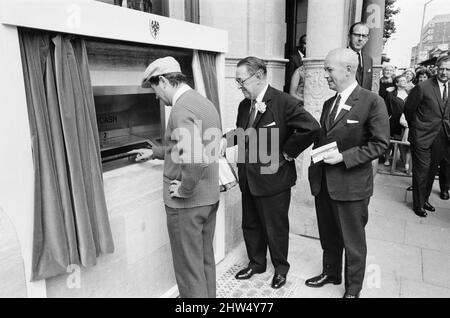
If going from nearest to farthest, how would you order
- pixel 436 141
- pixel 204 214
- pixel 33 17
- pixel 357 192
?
pixel 33 17, pixel 204 214, pixel 357 192, pixel 436 141

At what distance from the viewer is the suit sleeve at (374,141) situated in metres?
2.70

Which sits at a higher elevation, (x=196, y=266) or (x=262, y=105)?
(x=262, y=105)

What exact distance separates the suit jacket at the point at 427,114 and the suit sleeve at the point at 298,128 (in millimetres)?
2842

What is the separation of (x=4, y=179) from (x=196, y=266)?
4.40 ft

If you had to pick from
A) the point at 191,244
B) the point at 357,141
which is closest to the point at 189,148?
the point at 191,244

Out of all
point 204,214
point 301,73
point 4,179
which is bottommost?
point 204,214

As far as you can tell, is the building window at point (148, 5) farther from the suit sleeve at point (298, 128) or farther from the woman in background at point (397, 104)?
the woman in background at point (397, 104)

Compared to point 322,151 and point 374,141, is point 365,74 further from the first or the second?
point 322,151

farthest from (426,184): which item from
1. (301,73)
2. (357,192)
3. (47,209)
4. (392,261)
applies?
(47,209)

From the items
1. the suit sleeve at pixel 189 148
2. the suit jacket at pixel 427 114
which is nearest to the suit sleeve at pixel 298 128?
the suit sleeve at pixel 189 148
